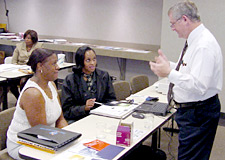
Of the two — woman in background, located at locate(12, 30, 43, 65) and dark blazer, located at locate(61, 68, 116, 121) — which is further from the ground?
woman in background, located at locate(12, 30, 43, 65)

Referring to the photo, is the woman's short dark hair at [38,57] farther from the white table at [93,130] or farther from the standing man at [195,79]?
the standing man at [195,79]

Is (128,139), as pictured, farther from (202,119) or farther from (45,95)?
(45,95)

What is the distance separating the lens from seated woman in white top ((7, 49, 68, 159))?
6.74 feet

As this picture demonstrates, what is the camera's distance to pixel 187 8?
1990 mm

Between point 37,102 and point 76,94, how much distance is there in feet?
2.52

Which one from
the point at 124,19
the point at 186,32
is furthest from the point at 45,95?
the point at 124,19

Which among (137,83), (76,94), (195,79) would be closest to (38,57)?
(76,94)

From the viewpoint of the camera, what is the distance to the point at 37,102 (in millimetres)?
2061

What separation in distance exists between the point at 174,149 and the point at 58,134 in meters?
2.04

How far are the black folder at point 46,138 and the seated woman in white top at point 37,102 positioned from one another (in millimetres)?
234

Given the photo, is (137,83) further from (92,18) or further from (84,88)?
(92,18)

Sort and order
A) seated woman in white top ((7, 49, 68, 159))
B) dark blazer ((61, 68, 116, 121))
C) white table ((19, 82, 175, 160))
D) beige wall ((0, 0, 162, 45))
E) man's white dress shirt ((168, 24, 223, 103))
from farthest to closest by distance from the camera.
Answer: beige wall ((0, 0, 162, 45)), dark blazer ((61, 68, 116, 121)), seated woman in white top ((7, 49, 68, 159)), man's white dress shirt ((168, 24, 223, 103)), white table ((19, 82, 175, 160))

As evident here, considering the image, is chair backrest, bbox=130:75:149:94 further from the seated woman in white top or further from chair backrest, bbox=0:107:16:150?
chair backrest, bbox=0:107:16:150

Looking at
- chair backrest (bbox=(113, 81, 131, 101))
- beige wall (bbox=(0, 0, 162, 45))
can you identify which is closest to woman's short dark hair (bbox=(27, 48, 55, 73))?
chair backrest (bbox=(113, 81, 131, 101))
